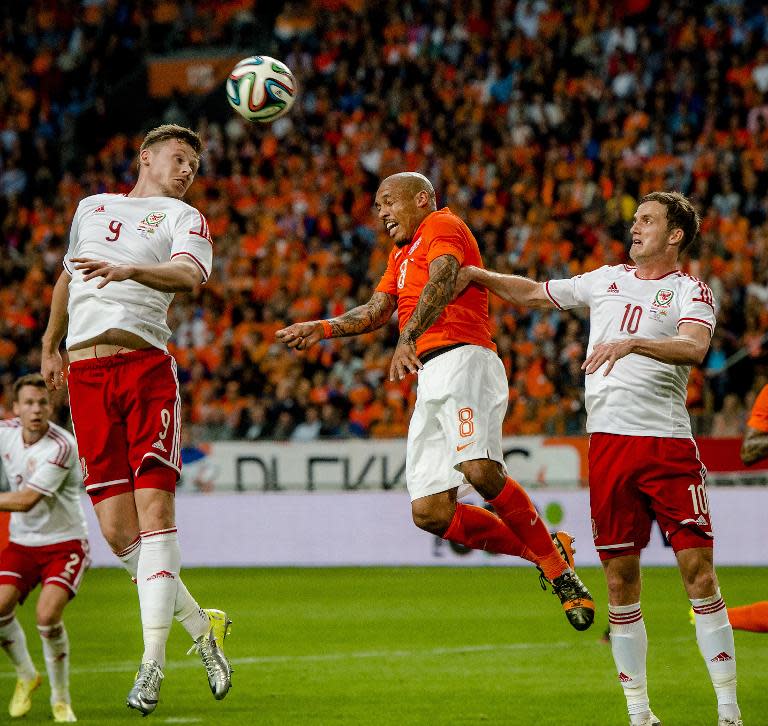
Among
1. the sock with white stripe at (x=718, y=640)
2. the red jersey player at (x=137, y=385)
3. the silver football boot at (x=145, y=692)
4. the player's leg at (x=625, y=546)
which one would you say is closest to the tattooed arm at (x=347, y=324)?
the red jersey player at (x=137, y=385)

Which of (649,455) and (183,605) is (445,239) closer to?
(649,455)

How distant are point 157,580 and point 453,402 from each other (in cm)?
197

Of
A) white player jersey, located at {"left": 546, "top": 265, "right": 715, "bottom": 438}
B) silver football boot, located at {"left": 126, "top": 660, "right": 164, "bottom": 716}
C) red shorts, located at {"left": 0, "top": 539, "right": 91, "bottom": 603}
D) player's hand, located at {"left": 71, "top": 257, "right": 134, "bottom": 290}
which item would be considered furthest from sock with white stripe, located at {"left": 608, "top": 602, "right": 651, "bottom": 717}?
red shorts, located at {"left": 0, "top": 539, "right": 91, "bottom": 603}

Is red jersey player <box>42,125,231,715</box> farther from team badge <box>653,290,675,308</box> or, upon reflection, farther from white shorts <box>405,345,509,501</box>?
team badge <box>653,290,675,308</box>

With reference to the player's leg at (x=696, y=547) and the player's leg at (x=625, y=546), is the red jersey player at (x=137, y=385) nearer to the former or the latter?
the player's leg at (x=625, y=546)

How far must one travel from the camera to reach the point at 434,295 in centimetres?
759

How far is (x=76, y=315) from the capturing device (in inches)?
277

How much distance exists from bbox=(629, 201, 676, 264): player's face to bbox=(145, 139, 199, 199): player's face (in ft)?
7.57

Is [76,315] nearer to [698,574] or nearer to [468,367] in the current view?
[468,367]

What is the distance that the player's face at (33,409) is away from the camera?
9.87 m

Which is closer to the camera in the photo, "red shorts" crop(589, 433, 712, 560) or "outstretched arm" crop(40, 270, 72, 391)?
"red shorts" crop(589, 433, 712, 560)

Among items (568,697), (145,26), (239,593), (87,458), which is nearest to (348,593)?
(239,593)

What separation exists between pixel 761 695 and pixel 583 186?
12799 mm

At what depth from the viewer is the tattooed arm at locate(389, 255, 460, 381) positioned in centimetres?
721
